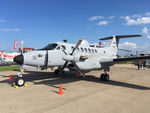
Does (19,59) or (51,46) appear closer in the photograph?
(19,59)

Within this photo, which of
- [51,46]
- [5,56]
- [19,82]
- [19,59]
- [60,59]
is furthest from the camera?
[5,56]

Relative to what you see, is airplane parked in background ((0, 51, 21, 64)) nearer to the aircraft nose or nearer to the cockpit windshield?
the cockpit windshield

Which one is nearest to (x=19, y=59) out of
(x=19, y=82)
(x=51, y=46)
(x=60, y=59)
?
(x=19, y=82)

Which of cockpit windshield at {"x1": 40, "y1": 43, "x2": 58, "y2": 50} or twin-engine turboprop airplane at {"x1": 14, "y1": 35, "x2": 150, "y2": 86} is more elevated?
cockpit windshield at {"x1": 40, "y1": 43, "x2": 58, "y2": 50}

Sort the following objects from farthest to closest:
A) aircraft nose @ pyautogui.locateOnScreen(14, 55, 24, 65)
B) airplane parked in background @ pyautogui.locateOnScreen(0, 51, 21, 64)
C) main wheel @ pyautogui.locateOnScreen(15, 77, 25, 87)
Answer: airplane parked in background @ pyautogui.locateOnScreen(0, 51, 21, 64)
main wheel @ pyautogui.locateOnScreen(15, 77, 25, 87)
aircraft nose @ pyautogui.locateOnScreen(14, 55, 24, 65)

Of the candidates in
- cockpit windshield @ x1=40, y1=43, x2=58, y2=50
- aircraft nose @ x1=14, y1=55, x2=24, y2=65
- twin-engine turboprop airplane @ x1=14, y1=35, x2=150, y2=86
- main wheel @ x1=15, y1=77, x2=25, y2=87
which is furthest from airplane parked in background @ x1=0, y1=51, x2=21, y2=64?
aircraft nose @ x1=14, y1=55, x2=24, y2=65

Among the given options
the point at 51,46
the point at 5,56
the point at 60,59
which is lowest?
the point at 60,59

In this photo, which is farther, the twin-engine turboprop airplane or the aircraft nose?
the twin-engine turboprop airplane

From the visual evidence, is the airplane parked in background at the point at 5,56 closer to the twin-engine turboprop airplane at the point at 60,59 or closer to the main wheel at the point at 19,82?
the main wheel at the point at 19,82

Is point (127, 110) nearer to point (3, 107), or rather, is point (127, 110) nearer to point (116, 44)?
point (3, 107)

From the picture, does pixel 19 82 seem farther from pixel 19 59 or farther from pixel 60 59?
pixel 60 59

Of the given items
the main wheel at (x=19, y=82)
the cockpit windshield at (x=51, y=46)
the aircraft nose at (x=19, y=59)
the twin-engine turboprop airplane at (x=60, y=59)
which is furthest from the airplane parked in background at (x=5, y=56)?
the aircraft nose at (x=19, y=59)

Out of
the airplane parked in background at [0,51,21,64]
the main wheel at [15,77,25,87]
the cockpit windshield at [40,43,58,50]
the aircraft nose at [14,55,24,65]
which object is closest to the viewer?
the aircraft nose at [14,55,24,65]

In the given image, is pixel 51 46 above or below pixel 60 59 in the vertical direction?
above
